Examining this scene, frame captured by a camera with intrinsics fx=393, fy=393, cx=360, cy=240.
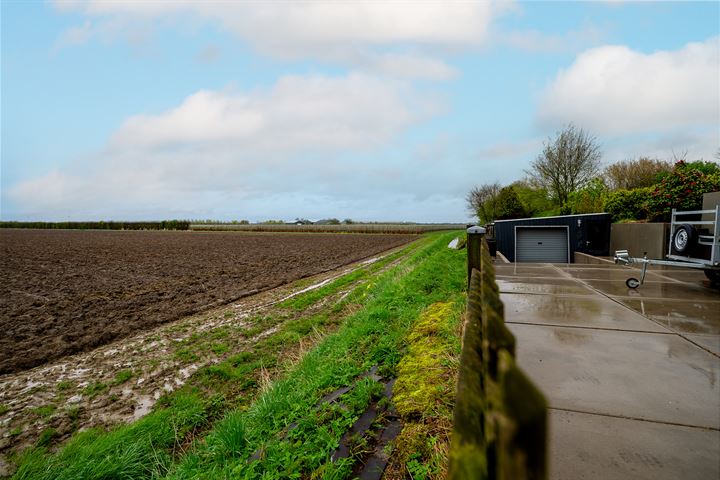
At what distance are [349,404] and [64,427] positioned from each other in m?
3.41

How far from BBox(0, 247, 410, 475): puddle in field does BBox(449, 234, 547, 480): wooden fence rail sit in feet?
15.8

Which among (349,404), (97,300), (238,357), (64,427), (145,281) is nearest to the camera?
(349,404)

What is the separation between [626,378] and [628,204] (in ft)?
57.1

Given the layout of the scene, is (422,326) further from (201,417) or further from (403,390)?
(201,417)

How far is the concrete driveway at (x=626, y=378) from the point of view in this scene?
230 cm

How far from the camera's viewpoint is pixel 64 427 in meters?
4.45

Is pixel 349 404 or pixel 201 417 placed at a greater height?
pixel 349 404

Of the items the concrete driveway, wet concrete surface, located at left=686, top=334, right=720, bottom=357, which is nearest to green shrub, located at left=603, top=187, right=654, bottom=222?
the concrete driveway

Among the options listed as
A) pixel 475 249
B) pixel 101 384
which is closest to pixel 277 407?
pixel 101 384

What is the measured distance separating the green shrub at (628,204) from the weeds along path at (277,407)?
1386 cm

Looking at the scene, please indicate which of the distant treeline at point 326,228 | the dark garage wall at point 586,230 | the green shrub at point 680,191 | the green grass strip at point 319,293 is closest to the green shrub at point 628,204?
the dark garage wall at point 586,230

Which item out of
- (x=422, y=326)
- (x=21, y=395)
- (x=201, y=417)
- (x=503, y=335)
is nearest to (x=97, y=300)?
(x=21, y=395)

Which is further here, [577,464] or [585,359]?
[585,359]

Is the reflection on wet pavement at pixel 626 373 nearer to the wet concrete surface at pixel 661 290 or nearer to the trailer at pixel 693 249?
the wet concrete surface at pixel 661 290
